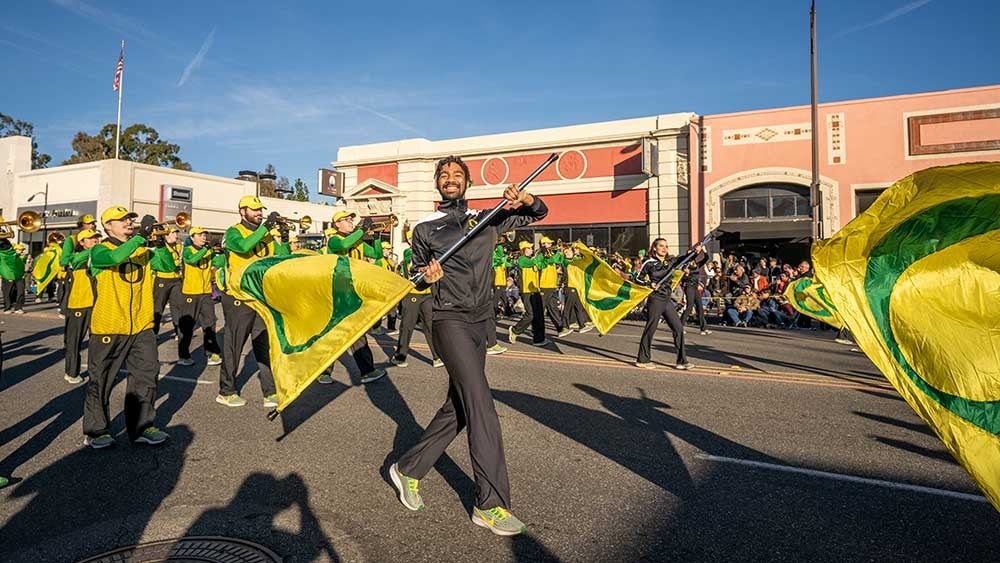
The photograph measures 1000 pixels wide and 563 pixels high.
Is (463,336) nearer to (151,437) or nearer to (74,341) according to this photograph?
(151,437)

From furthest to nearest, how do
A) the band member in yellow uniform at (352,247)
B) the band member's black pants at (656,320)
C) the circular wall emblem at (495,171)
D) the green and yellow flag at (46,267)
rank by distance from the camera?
the circular wall emblem at (495,171) < the green and yellow flag at (46,267) < the band member's black pants at (656,320) < the band member in yellow uniform at (352,247)

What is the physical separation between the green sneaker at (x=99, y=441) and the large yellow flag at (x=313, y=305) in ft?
5.21

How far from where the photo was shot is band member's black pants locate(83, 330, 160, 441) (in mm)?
5098

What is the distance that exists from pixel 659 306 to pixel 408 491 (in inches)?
250

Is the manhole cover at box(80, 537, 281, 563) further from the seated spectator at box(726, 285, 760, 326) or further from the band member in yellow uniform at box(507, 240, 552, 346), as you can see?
the seated spectator at box(726, 285, 760, 326)

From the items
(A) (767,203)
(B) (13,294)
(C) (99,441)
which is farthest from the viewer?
(A) (767,203)

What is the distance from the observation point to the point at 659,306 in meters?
9.31

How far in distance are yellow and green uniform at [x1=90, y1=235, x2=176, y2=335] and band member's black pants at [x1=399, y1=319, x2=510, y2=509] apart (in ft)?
9.57

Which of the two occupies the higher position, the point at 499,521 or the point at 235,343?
the point at 235,343

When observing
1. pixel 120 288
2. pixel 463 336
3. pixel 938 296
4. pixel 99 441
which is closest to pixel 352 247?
pixel 120 288

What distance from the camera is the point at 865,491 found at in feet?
13.6

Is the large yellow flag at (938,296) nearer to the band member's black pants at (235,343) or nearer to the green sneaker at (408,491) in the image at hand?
the green sneaker at (408,491)

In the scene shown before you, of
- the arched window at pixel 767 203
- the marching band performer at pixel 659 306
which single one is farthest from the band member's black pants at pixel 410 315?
the arched window at pixel 767 203

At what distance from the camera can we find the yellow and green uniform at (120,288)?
498cm
